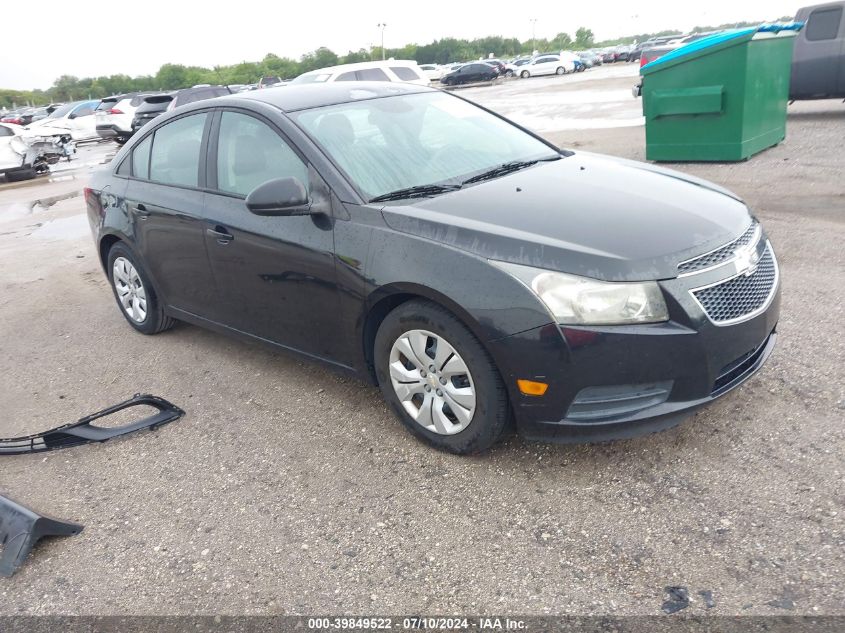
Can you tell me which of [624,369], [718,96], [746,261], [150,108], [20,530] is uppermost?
[150,108]

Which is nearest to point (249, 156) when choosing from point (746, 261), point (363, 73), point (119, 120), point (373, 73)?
point (746, 261)

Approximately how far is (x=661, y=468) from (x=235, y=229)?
2.56m

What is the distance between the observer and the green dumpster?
902cm

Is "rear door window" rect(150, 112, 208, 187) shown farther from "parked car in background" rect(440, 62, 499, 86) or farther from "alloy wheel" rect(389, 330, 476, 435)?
Answer: "parked car in background" rect(440, 62, 499, 86)

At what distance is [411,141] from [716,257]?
69.6 inches

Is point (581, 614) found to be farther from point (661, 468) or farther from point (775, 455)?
point (775, 455)

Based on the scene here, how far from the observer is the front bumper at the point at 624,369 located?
2.86 metres

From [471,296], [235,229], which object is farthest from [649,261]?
[235,229]

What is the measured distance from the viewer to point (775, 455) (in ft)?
10.3

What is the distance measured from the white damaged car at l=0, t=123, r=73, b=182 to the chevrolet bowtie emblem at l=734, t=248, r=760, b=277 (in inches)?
738

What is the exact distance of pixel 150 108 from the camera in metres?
22.8

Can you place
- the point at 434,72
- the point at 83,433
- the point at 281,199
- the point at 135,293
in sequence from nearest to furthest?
the point at 281,199 → the point at 83,433 → the point at 135,293 → the point at 434,72

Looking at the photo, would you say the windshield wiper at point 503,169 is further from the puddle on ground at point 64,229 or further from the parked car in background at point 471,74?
the parked car in background at point 471,74

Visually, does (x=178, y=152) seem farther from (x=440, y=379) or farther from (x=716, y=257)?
(x=716, y=257)
